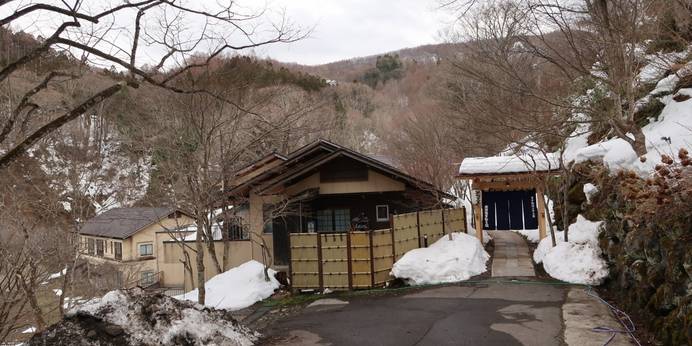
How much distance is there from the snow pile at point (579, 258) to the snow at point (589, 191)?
598mm

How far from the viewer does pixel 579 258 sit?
11.4 m

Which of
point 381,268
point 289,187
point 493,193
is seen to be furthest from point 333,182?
point 493,193

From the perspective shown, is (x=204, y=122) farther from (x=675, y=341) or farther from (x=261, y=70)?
(x=675, y=341)

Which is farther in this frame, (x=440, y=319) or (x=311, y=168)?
(x=311, y=168)

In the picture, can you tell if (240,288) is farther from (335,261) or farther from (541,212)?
(541,212)

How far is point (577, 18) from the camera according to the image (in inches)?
352

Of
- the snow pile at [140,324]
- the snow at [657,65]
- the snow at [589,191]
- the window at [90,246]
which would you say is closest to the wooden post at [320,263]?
the snow pile at [140,324]

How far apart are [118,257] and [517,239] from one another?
2526 cm

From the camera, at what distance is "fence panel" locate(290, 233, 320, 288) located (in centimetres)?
1305

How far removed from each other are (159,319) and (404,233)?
25.5 feet

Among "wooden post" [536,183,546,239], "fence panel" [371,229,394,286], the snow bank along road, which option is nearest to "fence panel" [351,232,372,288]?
"fence panel" [371,229,394,286]

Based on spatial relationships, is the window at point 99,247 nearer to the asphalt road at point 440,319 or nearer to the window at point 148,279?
the window at point 148,279

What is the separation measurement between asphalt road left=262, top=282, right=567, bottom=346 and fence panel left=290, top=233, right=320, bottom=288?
175 centimetres

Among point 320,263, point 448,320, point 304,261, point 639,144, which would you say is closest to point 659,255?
point 639,144
